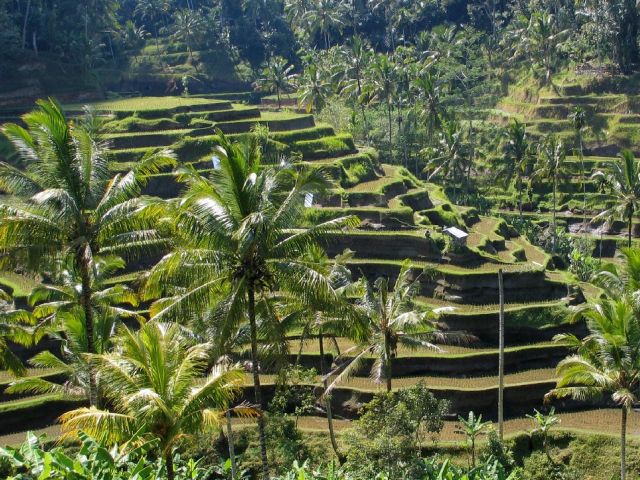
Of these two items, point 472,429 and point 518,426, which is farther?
Answer: point 518,426

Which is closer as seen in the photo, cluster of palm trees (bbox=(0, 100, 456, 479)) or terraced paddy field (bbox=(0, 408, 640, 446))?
cluster of palm trees (bbox=(0, 100, 456, 479))

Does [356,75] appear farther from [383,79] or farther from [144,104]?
[144,104]

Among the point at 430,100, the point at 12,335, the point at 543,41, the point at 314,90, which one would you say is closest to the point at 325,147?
the point at 314,90

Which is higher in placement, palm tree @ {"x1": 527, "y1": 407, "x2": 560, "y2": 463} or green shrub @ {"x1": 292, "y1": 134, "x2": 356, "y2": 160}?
green shrub @ {"x1": 292, "y1": 134, "x2": 356, "y2": 160}

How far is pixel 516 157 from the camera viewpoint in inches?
2388

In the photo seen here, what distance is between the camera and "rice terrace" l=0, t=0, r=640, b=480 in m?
18.6

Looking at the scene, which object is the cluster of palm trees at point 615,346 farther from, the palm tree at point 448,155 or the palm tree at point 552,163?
the palm tree at point 448,155

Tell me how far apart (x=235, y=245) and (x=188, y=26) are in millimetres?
67603

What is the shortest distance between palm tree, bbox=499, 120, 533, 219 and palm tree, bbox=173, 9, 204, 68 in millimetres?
33901

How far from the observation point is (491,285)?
126 feet

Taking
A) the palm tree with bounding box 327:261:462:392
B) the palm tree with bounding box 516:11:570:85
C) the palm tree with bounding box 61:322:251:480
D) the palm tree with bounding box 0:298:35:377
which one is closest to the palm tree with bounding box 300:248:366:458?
the palm tree with bounding box 327:261:462:392

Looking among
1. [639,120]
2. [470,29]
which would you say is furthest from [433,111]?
[470,29]

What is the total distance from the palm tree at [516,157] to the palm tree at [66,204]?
41.7m

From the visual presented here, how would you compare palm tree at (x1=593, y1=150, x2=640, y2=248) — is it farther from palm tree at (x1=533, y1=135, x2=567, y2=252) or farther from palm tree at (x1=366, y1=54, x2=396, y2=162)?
palm tree at (x1=366, y1=54, x2=396, y2=162)
